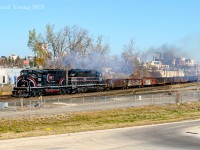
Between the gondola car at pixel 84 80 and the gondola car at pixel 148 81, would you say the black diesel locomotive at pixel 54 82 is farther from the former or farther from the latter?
the gondola car at pixel 148 81

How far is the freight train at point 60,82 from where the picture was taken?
5016 cm

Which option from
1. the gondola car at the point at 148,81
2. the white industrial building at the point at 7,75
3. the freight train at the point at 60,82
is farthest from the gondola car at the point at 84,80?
the white industrial building at the point at 7,75

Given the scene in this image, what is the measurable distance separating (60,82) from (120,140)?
32640 mm

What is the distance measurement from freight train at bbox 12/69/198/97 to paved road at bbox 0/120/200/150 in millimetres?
25957

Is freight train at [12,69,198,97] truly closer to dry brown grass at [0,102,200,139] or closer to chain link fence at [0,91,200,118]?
chain link fence at [0,91,200,118]

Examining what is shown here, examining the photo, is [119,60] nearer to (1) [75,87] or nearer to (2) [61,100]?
(1) [75,87]

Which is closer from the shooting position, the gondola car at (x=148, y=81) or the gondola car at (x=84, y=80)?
the gondola car at (x=84, y=80)

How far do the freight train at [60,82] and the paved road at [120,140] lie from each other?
1022 inches

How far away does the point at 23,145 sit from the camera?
19.9 metres

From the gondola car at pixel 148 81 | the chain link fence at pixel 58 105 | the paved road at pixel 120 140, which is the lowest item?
the paved road at pixel 120 140

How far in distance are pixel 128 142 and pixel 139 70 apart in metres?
89.1

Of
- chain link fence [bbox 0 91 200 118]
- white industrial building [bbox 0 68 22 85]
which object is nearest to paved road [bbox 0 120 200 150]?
chain link fence [bbox 0 91 200 118]

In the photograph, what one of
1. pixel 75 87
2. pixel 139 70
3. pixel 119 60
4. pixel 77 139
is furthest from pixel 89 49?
pixel 77 139

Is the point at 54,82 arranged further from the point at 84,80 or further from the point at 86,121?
the point at 86,121
